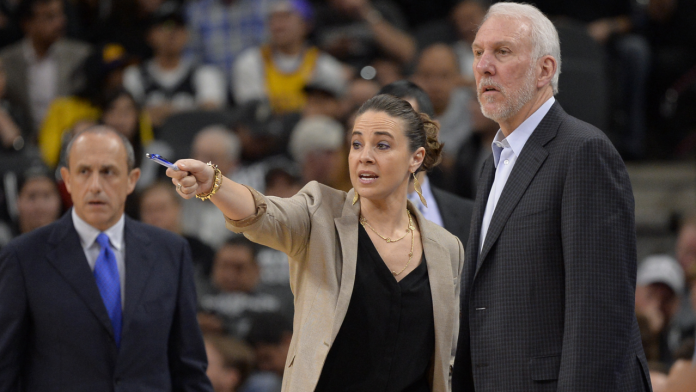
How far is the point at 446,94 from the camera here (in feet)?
22.5

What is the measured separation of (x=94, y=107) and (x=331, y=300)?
187 inches

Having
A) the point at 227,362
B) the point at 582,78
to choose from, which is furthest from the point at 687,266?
the point at 227,362

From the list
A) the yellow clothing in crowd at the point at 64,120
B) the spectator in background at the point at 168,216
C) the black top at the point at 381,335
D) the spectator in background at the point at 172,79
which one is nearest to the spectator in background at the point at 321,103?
the spectator in background at the point at 172,79

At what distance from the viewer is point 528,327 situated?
106 inches

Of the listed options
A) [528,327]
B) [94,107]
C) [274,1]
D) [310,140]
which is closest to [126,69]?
[94,107]

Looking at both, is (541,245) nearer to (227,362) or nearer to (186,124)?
(227,362)

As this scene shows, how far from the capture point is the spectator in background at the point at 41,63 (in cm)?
758

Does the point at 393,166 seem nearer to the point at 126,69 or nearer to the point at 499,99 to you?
the point at 499,99

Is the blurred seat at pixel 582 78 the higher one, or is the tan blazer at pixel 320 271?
the blurred seat at pixel 582 78

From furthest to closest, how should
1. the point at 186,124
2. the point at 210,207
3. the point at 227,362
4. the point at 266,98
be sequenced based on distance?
the point at 266,98 < the point at 186,124 < the point at 210,207 < the point at 227,362

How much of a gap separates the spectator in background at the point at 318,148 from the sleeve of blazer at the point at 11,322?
315cm

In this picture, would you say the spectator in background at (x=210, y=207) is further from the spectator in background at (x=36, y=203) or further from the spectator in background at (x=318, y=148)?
the spectator in background at (x=36, y=203)

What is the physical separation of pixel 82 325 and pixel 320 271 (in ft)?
3.18

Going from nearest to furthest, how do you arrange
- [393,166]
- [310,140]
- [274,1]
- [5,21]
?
1. [393,166]
2. [310,140]
3. [274,1]
4. [5,21]
